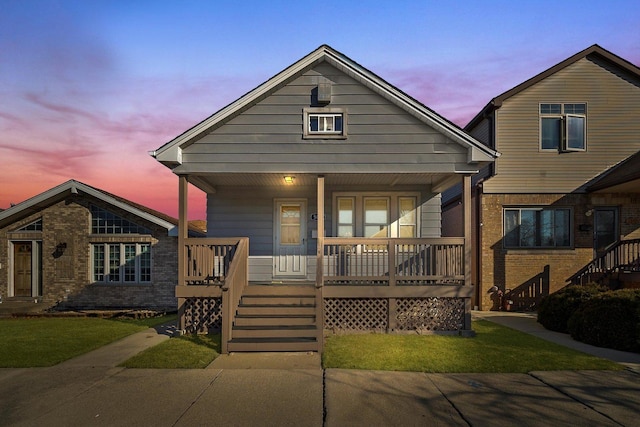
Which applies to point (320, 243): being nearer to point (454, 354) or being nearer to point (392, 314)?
point (392, 314)

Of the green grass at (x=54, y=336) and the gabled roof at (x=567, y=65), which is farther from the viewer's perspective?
the gabled roof at (x=567, y=65)

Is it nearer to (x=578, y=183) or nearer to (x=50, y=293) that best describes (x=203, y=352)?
(x=50, y=293)

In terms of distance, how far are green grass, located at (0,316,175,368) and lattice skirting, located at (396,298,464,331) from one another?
6822 millimetres

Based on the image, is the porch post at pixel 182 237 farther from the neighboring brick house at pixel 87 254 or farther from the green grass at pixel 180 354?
the neighboring brick house at pixel 87 254

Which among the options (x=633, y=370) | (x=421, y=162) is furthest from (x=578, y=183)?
(x=633, y=370)

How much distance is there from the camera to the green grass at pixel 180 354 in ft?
22.5

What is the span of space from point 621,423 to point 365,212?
26.7 ft

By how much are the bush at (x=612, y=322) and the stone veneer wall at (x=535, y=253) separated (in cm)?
424

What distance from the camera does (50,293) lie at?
1469 cm

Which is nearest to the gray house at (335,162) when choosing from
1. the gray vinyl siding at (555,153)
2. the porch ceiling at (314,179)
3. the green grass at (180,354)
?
the porch ceiling at (314,179)

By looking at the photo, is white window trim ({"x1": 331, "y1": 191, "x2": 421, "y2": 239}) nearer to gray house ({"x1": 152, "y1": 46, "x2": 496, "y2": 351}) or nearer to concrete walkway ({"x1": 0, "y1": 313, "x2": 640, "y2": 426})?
A: gray house ({"x1": 152, "y1": 46, "x2": 496, "y2": 351})

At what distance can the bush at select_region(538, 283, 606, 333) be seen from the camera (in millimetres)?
9875

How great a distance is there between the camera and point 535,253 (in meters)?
13.3

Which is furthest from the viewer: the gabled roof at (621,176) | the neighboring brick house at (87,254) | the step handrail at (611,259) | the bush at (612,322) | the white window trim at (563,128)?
the neighboring brick house at (87,254)
